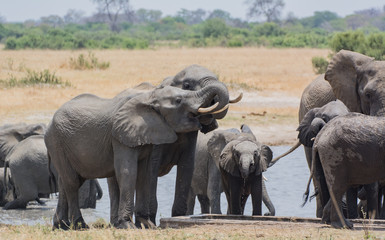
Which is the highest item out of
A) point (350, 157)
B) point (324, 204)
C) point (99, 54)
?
point (350, 157)

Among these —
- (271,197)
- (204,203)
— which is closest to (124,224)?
(204,203)

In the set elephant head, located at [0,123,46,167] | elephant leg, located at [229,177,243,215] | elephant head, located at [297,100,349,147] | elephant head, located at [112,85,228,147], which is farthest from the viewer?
elephant head, located at [0,123,46,167]

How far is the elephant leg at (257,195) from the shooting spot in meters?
9.49

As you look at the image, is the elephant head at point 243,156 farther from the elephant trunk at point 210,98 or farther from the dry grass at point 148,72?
the dry grass at point 148,72

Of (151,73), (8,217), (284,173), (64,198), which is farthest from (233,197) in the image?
(151,73)

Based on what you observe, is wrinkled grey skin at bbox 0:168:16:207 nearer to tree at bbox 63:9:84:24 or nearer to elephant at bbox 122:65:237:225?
elephant at bbox 122:65:237:225

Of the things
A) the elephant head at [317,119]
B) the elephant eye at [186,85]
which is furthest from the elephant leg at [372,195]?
the elephant eye at [186,85]

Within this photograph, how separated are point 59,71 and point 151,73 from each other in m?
2.89

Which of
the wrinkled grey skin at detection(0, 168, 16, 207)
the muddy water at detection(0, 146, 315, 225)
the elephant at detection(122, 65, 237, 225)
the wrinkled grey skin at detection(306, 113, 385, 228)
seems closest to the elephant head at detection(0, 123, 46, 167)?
the wrinkled grey skin at detection(0, 168, 16, 207)

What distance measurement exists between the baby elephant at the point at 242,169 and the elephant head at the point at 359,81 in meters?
1.11

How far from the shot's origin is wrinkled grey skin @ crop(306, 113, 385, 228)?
7.17 m

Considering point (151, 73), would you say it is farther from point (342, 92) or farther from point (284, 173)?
point (342, 92)

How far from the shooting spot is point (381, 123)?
7.20 metres

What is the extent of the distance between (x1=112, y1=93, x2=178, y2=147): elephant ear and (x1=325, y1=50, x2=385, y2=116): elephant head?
210 cm
